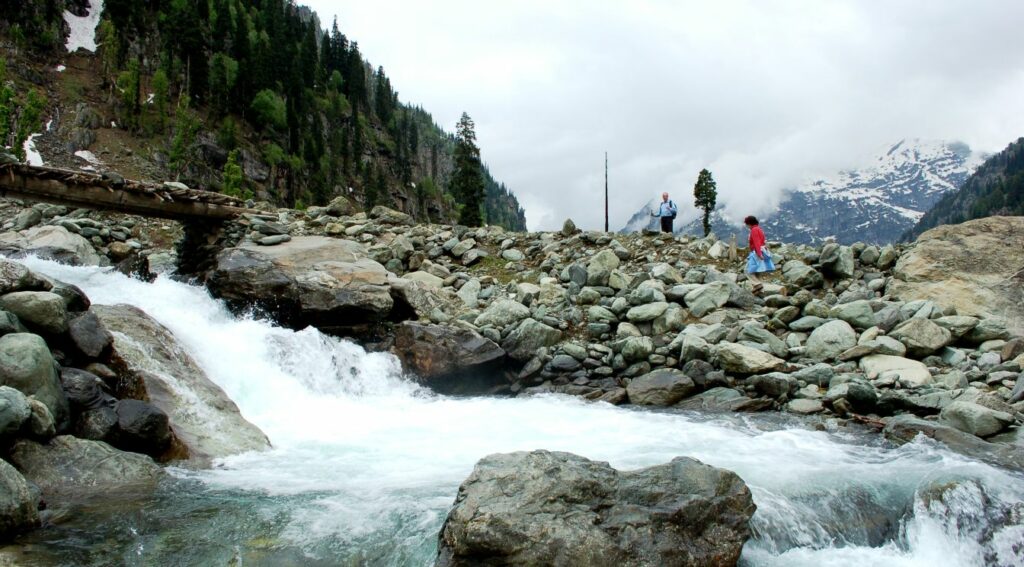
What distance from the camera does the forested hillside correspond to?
230 feet

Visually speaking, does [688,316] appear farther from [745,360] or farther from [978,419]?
[978,419]

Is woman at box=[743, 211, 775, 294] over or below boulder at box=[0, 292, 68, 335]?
over

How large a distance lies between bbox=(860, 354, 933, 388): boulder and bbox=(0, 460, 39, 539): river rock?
41.9 ft

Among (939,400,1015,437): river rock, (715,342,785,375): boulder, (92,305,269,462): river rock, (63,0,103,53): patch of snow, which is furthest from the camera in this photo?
(63,0,103,53): patch of snow

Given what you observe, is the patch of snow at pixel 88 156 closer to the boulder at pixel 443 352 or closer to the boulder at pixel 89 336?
the boulder at pixel 443 352

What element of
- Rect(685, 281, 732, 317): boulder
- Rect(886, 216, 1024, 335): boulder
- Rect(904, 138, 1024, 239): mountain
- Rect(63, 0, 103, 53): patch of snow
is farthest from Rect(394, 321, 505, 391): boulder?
Rect(904, 138, 1024, 239): mountain

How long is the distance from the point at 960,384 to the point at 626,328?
260 inches

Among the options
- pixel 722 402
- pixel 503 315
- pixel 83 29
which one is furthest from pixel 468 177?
pixel 83 29

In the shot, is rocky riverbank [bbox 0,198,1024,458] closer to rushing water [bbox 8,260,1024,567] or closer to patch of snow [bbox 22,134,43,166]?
rushing water [bbox 8,260,1024,567]

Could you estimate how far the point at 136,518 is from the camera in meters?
6.15

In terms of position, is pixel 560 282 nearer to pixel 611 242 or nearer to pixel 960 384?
pixel 611 242

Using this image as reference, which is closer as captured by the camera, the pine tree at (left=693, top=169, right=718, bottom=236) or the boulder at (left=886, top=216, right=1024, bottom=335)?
the boulder at (left=886, top=216, right=1024, bottom=335)

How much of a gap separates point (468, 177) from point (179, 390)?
135ft

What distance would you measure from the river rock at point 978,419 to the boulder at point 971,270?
208 inches
